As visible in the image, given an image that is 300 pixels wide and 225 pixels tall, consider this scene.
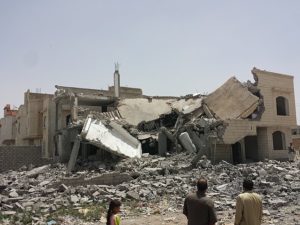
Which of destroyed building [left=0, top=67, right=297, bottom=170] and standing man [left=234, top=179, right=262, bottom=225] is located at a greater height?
destroyed building [left=0, top=67, right=297, bottom=170]

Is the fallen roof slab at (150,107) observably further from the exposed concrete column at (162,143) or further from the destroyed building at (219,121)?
the exposed concrete column at (162,143)

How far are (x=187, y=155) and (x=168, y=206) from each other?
322 inches

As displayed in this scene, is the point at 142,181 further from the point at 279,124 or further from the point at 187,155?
the point at 279,124

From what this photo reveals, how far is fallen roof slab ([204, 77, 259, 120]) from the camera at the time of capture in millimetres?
22359

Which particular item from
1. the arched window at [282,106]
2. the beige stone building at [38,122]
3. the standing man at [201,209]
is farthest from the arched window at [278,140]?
the standing man at [201,209]

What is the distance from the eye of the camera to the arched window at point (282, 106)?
25578 mm

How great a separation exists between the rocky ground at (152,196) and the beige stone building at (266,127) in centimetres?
309

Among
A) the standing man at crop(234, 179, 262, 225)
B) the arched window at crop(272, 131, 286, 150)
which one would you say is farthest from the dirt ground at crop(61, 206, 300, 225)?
the arched window at crop(272, 131, 286, 150)

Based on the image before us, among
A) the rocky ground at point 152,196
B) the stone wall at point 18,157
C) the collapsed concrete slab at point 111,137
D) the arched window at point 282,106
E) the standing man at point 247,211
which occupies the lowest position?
the rocky ground at point 152,196

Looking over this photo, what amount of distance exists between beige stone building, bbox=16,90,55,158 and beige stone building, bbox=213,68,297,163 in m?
14.4

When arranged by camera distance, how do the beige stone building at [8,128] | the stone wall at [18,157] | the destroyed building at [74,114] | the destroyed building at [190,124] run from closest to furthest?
1. the destroyed building at [190,124]
2. the destroyed building at [74,114]
3. the stone wall at [18,157]
4. the beige stone building at [8,128]

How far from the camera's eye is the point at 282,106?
25.9 metres

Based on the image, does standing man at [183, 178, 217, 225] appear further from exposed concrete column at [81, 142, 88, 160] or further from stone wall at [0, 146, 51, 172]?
stone wall at [0, 146, 51, 172]

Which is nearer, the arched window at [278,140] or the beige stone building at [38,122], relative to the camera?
the arched window at [278,140]
